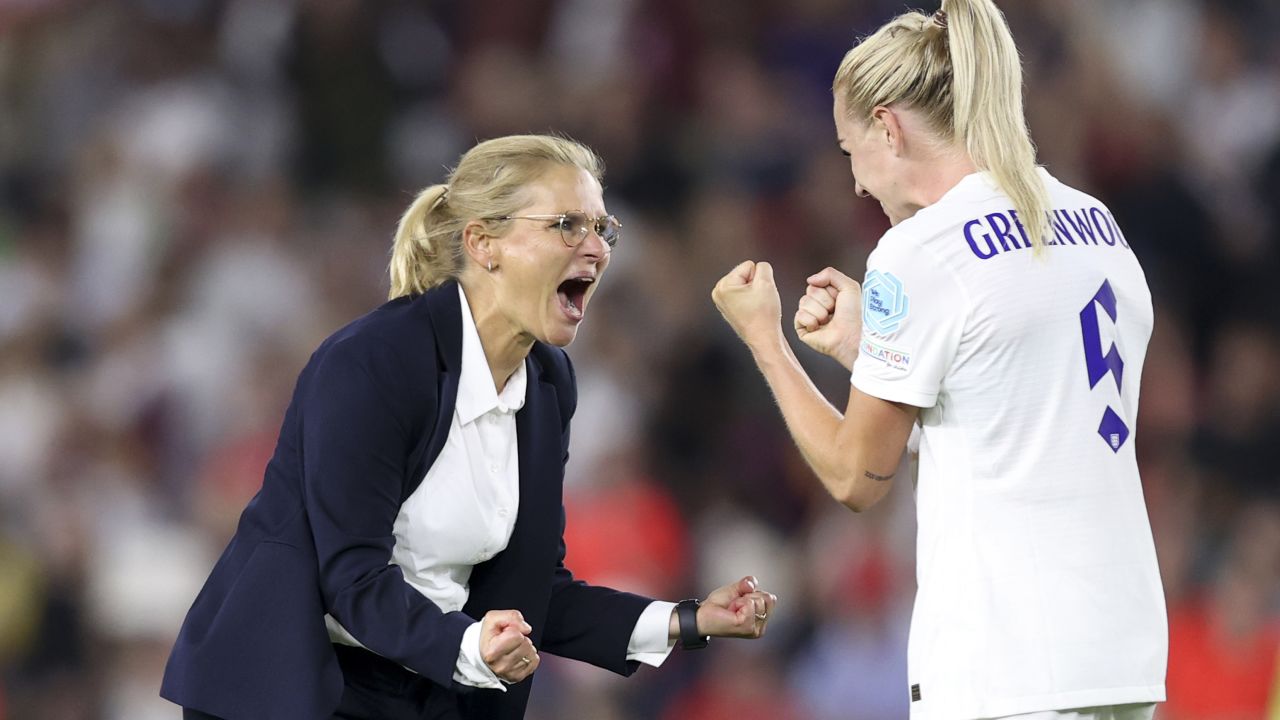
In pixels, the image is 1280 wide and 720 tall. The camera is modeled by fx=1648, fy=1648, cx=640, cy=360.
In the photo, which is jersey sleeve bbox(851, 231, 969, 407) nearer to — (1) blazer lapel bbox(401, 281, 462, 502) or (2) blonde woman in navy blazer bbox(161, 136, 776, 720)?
(2) blonde woman in navy blazer bbox(161, 136, 776, 720)

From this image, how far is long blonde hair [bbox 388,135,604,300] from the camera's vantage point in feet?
9.50

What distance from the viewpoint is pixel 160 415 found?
20.6ft

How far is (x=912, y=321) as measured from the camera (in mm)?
2240

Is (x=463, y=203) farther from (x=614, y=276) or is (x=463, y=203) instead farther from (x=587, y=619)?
(x=614, y=276)

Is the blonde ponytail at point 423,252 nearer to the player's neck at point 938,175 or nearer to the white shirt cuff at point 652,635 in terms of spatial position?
the white shirt cuff at point 652,635

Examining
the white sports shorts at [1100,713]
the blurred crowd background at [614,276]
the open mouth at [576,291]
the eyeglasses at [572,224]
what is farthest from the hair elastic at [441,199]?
the blurred crowd background at [614,276]

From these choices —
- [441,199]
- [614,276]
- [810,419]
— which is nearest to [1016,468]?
[810,419]

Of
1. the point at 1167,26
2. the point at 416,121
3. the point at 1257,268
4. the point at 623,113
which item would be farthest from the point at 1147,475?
the point at 416,121

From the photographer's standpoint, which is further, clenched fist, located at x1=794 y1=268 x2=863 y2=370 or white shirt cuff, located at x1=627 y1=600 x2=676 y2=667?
white shirt cuff, located at x1=627 y1=600 x2=676 y2=667

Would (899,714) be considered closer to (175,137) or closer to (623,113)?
(623,113)

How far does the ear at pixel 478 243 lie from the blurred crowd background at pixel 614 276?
2676 millimetres

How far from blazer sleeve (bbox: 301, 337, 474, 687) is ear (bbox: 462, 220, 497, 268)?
32 centimetres

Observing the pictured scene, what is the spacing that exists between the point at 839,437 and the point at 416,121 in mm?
4854

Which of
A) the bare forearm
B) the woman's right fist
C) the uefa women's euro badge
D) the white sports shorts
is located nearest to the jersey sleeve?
the uefa women's euro badge
